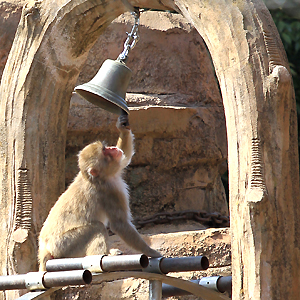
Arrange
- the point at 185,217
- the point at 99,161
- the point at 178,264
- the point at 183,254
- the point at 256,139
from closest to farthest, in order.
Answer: the point at 256,139 → the point at 178,264 → the point at 99,161 → the point at 183,254 → the point at 185,217

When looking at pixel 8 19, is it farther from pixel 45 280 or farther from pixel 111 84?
pixel 45 280

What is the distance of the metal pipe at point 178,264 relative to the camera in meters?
3.53

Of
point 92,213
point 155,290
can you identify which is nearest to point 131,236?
point 92,213

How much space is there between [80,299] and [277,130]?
305cm

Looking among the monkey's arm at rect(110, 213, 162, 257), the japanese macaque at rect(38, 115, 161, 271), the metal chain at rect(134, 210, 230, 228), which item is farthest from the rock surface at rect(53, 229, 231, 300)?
the monkey's arm at rect(110, 213, 162, 257)

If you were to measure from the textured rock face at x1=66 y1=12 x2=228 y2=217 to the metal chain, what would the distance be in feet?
0.95

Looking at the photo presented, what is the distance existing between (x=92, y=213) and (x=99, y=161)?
45 cm

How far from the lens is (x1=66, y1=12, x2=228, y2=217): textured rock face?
250 inches

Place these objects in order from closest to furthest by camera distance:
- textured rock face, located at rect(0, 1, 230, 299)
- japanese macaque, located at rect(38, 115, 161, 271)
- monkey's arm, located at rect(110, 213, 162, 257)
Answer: monkey's arm, located at rect(110, 213, 162, 257) → japanese macaque, located at rect(38, 115, 161, 271) → textured rock face, located at rect(0, 1, 230, 299)

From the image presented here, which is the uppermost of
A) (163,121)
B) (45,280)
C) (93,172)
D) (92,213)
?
(163,121)

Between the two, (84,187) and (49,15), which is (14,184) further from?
(49,15)

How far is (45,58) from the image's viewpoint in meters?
4.70

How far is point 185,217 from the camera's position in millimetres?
6176

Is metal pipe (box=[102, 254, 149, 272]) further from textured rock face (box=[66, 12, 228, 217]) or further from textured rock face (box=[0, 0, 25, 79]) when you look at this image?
textured rock face (box=[0, 0, 25, 79])
